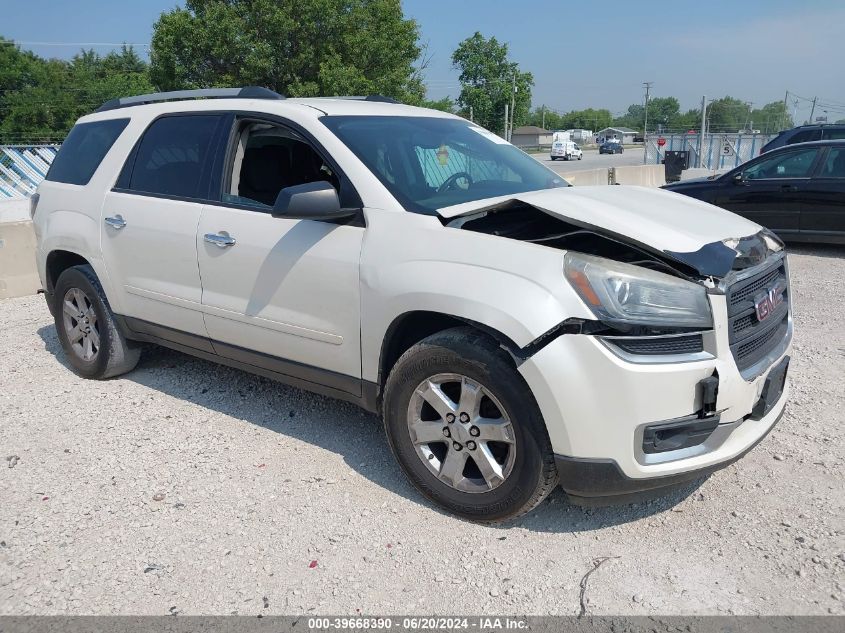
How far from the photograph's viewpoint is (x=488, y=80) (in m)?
76.9

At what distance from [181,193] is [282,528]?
7.15 ft

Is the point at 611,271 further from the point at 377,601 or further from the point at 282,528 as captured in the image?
the point at 282,528

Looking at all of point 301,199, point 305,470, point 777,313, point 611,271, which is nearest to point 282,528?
point 305,470

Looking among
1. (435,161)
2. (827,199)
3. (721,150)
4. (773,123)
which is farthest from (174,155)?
(773,123)

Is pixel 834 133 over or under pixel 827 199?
over

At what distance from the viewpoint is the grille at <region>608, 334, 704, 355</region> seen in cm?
273

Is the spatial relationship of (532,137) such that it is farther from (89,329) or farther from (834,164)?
(89,329)

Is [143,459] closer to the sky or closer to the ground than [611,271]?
closer to the ground

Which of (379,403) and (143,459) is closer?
(379,403)

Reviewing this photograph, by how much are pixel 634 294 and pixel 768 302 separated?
2.85ft

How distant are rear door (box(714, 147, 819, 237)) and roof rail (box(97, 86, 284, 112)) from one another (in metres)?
7.46

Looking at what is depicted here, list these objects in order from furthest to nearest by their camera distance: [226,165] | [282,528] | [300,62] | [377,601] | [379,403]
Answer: [300,62] → [226,165] → [379,403] → [282,528] → [377,601]

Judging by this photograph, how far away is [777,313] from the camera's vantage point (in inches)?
132

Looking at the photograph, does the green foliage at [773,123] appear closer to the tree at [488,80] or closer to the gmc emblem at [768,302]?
the tree at [488,80]
